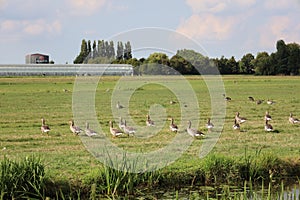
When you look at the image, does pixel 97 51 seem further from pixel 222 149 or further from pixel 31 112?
pixel 31 112

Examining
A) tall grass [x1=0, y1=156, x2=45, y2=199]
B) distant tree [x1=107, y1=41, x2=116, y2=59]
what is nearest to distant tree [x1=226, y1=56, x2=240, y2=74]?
distant tree [x1=107, y1=41, x2=116, y2=59]

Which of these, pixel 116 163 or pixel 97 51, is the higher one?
pixel 97 51

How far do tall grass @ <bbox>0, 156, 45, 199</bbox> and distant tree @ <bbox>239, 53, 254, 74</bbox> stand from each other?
397 feet

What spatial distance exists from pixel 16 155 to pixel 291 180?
26.1 ft

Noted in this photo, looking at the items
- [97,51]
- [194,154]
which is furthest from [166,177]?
[97,51]

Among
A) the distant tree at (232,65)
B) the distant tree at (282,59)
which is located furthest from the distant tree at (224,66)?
the distant tree at (282,59)

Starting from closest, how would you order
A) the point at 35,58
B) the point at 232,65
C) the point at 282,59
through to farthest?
the point at 282,59
the point at 232,65
the point at 35,58

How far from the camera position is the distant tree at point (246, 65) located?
13162cm

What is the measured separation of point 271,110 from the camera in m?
32.6

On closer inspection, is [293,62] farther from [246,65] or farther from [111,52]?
[111,52]

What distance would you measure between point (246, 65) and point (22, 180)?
124425mm

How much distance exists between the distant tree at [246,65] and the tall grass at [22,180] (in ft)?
397

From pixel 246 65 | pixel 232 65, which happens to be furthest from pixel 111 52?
pixel 246 65

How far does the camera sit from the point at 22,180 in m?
12.2
